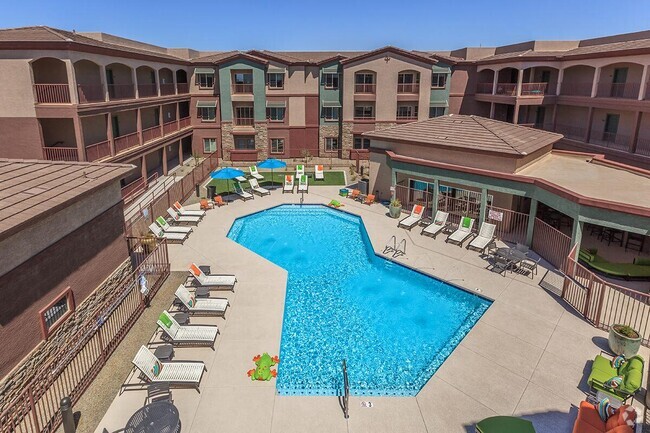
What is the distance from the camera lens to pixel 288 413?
35.6ft

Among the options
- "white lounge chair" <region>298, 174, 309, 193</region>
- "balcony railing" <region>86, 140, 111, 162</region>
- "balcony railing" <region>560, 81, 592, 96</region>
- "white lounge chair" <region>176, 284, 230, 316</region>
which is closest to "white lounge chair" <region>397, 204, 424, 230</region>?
"white lounge chair" <region>298, 174, 309, 193</region>

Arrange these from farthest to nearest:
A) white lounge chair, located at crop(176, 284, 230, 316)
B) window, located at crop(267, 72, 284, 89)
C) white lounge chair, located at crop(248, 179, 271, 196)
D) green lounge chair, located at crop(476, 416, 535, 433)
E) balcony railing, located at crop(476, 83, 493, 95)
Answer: balcony railing, located at crop(476, 83, 493, 95)
window, located at crop(267, 72, 284, 89)
white lounge chair, located at crop(248, 179, 271, 196)
white lounge chair, located at crop(176, 284, 230, 316)
green lounge chair, located at crop(476, 416, 535, 433)

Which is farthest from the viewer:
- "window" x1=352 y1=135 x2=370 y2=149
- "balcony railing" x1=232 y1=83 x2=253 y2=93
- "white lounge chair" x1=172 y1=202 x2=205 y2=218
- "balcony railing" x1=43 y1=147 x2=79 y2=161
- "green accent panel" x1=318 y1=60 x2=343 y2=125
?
"window" x1=352 y1=135 x2=370 y2=149

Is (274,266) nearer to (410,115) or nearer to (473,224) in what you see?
(473,224)

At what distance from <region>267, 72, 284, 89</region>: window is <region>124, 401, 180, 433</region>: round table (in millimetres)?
36186

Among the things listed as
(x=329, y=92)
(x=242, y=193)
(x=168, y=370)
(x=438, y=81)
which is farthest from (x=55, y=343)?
(x=438, y=81)

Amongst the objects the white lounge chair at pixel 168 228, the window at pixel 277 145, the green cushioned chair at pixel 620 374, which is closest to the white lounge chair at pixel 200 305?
the white lounge chair at pixel 168 228

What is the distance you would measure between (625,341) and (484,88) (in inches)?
1456

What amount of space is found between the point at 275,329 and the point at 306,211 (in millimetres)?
14496

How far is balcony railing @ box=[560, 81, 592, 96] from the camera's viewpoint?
115 ft

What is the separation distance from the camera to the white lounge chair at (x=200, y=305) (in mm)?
15086

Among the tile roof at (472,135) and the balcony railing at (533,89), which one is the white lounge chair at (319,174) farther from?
the balcony railing at (533,89)

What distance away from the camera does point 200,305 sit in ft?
50.5

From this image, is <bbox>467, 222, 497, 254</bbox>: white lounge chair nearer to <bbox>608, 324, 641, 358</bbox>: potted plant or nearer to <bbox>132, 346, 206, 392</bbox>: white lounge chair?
<bbox>608, 324, 641, 358</bbox>: potted plant
